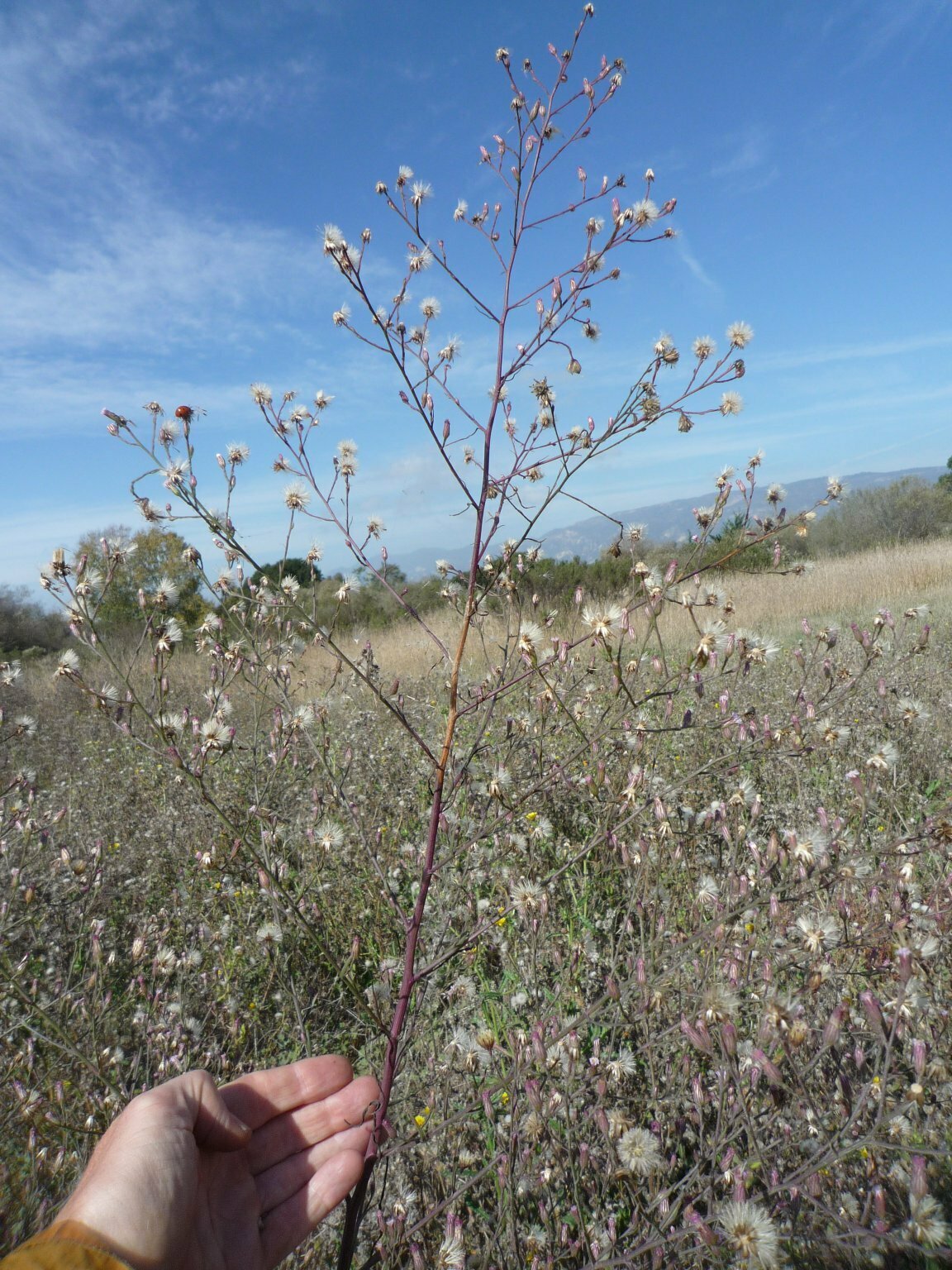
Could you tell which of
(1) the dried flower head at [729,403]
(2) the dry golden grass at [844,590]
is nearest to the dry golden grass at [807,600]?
(2) the dry golden grass at [844,590]

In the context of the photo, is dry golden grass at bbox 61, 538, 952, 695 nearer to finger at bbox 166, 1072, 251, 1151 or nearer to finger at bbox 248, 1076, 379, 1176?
finger at bbox 248, 1076, 379, 1176

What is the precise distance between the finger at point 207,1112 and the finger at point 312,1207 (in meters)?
0.16

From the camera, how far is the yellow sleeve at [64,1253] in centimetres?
80

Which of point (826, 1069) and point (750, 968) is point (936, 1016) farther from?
point (750, 968)

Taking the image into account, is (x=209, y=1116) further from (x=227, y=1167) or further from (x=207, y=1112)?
(x=227, y=1167)

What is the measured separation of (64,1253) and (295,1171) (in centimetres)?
50

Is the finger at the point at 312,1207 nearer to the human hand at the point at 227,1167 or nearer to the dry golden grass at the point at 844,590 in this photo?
the human hand at the point at 227,1167

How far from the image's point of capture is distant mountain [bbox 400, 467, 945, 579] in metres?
2.46

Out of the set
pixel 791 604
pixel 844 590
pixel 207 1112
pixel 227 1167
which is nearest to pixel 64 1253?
pixel 207 1112

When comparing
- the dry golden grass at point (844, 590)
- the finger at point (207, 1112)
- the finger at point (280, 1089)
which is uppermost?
the finger at point (207, 1112)

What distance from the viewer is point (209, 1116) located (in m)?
1.13

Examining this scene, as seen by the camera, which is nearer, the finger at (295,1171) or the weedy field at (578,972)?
the finger at (295,1171)

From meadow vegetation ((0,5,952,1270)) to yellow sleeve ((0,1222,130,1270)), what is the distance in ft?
1.16

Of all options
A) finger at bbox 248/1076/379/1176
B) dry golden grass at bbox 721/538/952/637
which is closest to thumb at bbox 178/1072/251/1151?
finger at bbox 248/1076/379/1176
